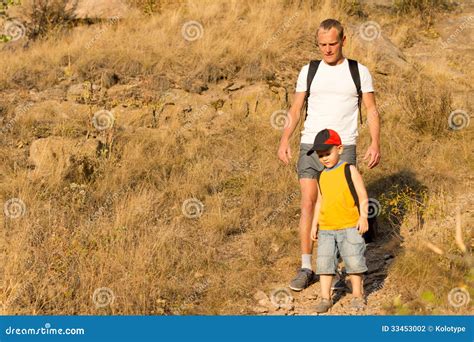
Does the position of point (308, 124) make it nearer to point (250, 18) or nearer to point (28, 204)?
point (28, 204)

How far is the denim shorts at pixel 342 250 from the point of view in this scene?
15.4ft

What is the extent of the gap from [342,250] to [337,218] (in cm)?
25

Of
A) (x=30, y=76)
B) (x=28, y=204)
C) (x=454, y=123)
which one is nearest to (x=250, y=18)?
(x=30, y=76)

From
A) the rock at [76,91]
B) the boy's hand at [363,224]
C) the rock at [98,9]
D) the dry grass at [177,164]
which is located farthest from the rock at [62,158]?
the rock at [98,9]

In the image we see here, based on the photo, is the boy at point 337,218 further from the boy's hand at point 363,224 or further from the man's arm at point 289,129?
the man's arm at point 289,129

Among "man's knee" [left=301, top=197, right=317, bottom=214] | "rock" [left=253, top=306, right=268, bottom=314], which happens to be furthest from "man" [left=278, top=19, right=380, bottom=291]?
"rock" [left=253, top=306, right=268, bottom=314]

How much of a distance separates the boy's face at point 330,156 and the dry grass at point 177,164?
116 cm

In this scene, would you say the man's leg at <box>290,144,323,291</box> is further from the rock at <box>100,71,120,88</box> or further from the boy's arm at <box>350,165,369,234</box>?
the rock at <box>100,71,120,88</box>

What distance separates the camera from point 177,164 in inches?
315

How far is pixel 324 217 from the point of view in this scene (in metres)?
4.80

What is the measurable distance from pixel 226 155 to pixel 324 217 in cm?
381

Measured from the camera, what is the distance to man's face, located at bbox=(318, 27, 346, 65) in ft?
16.3

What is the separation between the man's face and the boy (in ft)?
2.22

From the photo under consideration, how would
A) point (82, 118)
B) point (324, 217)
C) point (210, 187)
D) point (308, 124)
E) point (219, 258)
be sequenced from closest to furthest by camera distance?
point (324, 217), point (308, 124), point (219, 258), point (210, 187), point (82, 118)
